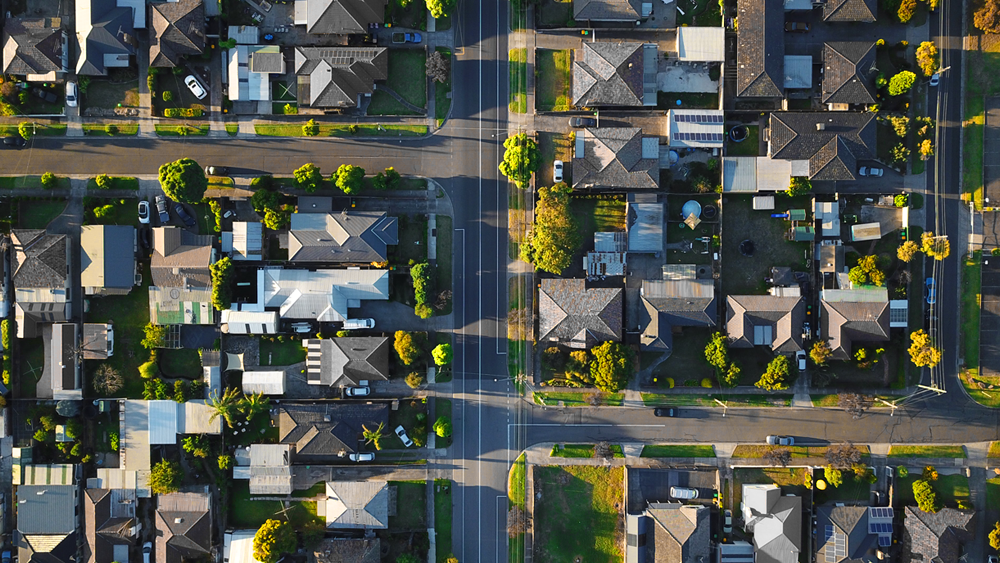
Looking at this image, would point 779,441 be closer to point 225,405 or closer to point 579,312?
point 579,312

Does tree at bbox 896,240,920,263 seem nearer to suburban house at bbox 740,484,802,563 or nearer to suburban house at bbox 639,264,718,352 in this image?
suburban house at bbox 639,264,718,352

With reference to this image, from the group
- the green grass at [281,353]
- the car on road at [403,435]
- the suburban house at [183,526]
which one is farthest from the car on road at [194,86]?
the suburban house at [183,526]

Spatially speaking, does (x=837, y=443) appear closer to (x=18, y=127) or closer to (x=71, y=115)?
(x=71, y=115)

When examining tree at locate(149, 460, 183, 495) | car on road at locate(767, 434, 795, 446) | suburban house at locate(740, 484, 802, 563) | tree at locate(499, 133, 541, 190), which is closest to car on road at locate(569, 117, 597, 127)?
tree at locate(499, 133, 541, 190)

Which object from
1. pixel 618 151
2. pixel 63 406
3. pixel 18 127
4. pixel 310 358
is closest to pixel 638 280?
pixel 618 151

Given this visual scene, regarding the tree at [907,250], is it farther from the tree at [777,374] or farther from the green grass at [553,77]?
the green grass at [553,77]
